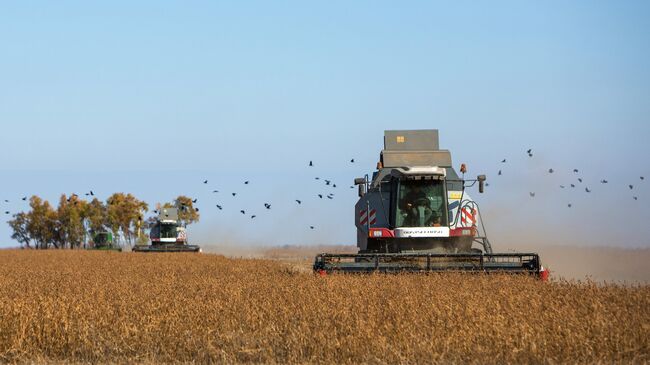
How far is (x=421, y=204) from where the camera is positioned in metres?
20.0

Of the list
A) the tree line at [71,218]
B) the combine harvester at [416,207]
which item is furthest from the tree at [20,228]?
the combine harvester at [416,207]

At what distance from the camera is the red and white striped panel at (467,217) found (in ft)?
65.0

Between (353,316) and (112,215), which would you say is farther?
(112,215)

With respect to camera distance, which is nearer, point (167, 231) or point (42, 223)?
point (167, 231)

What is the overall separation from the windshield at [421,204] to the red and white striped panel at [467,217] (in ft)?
1.25

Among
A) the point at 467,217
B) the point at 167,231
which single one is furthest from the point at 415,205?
the point at 167,231

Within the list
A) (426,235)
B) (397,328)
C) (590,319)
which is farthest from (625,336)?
(426,235)

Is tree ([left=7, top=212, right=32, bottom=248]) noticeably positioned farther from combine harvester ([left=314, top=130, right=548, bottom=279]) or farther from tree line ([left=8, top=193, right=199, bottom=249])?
combine harvester ([left=314, top=130, right=548, bottom=279])

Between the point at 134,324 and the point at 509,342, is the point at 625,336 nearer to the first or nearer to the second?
the point at 509,342

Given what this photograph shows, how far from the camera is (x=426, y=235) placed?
1919 centimetres

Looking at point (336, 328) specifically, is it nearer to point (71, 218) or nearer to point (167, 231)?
point (167, 231)

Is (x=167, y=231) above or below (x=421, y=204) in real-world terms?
above

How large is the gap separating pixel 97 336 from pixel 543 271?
9.61m

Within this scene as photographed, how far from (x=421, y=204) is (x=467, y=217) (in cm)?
105
